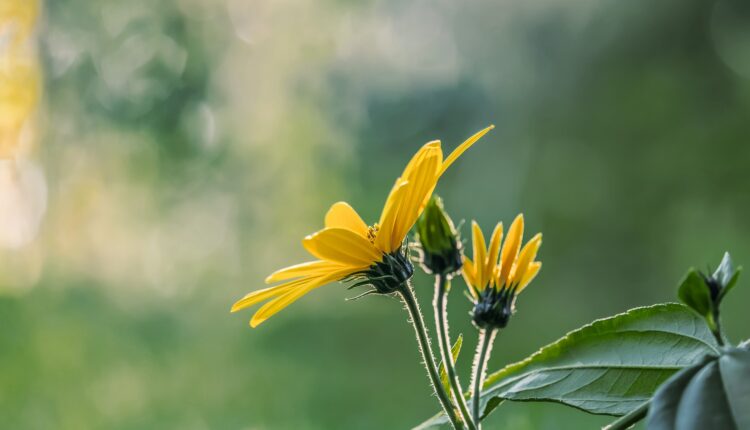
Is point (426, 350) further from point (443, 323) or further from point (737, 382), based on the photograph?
point (737, 382)

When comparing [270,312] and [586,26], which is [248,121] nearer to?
[586,26]

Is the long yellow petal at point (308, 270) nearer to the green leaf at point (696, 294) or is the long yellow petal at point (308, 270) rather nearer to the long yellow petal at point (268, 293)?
the long yellow petal at point (268, 293)

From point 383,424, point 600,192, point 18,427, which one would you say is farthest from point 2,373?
point 600,192

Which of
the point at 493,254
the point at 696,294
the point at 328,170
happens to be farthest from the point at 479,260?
the point at 328,170

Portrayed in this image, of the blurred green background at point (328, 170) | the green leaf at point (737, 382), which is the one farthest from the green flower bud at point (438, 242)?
the blurred green background at point (328, 170)

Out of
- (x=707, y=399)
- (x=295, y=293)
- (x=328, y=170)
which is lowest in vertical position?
(x=707, y=399)
